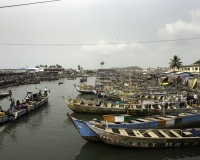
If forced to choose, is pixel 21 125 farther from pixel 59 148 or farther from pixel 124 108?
pixel 124 108

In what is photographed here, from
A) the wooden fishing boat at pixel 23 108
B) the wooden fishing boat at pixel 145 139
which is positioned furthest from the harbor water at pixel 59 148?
the wooden fishing boat at pixel 23 108

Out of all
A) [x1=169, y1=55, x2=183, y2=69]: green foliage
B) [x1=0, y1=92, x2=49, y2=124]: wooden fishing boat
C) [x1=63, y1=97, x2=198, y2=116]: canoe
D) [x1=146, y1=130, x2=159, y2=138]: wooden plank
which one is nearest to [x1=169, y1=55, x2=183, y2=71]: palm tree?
[x1=169, y1=55, x2=183, y2=69]: green foliage

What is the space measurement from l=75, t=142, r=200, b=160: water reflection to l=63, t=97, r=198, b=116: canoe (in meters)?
7.51

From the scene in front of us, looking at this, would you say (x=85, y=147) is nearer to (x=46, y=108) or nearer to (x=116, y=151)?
(x=116, y=151)

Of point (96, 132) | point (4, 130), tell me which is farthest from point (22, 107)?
point (96, 132)

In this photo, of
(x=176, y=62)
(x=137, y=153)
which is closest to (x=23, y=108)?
(x=137, y=153)

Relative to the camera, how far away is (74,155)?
12.0m

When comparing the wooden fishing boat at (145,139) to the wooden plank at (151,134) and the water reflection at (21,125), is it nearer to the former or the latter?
the wooden plank at (151,134)

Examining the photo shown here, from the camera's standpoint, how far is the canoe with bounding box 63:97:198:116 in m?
19.6

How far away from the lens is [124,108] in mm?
20438

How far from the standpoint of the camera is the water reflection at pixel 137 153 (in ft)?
37.8

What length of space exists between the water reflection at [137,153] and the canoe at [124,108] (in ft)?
24.6

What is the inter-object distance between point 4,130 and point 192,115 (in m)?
17.1

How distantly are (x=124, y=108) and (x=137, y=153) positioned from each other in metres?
8.81
